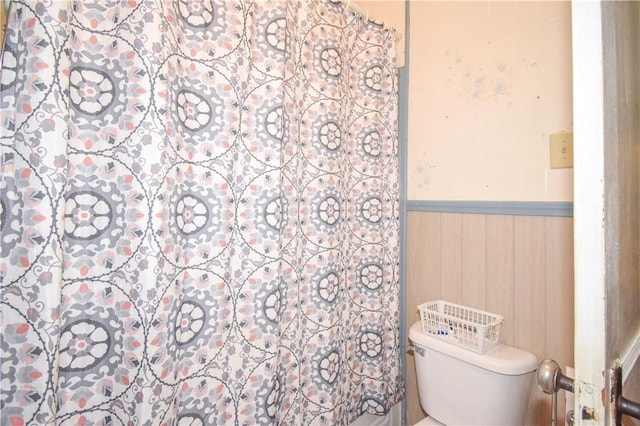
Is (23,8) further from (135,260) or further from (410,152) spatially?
(410,152)

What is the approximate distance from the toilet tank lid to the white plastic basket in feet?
0.06

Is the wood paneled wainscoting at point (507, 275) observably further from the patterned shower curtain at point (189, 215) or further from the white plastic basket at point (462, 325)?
the patterned shower curtain at point (189, 215)

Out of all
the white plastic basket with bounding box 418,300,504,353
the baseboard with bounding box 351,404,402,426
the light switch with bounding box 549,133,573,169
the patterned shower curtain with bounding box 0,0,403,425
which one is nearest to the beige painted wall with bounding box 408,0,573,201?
the light switch with bounding box 549,133,573,169

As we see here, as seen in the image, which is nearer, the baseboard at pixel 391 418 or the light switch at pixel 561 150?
the light switch at pixel 561 150

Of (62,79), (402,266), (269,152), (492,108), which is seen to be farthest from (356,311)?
(62,79)

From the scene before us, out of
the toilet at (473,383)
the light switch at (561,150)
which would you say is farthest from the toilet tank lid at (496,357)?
the light switch at (561,150)

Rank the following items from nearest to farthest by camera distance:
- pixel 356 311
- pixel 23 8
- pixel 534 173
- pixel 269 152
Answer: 1. pixel 23 8
2. pixel 269 152
3. pixel 534 173
4. pixel 356 311

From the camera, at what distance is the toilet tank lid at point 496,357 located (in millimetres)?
956

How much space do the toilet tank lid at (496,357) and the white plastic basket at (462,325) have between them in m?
0.02

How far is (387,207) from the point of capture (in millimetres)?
1347

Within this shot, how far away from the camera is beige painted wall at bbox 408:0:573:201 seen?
Result: 1.04 metres

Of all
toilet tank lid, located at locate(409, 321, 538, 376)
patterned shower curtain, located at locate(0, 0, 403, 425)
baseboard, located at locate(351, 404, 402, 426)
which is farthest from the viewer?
baseboard, located at locate(351, 404, 402, 426)

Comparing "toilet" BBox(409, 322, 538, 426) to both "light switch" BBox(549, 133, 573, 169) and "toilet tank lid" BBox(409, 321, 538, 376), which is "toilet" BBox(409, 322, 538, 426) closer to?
"toilet tank lid" BBox(409, 321, 538, 376)

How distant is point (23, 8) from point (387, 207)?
121cm
